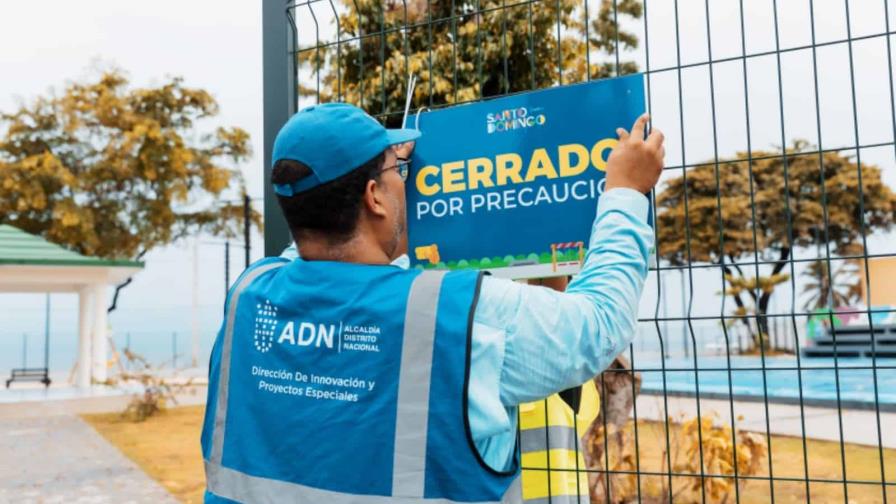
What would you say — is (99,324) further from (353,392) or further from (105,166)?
(353,392)

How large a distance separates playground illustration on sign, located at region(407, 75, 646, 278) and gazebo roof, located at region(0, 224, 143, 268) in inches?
604

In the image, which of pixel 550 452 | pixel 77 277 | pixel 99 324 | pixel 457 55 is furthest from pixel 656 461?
pixel 99 324

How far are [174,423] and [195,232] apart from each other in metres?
12.0

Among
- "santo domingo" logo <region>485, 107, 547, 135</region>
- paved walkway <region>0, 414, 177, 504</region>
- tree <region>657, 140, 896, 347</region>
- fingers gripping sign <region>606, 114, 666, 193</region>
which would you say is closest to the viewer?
fingers gripping sign <region>606, 114, 666, 193</region>

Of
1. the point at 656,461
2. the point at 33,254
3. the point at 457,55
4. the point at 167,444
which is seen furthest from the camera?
the point at 33,254

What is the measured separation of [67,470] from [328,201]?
8.06 meters

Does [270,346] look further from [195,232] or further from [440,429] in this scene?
[195,232]

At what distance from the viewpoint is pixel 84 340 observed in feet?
56.6

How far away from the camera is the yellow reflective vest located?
2.35m

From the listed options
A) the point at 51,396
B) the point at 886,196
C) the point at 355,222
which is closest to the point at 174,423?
the point at 51,396

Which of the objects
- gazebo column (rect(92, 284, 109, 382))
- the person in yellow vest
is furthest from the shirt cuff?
gazebo column (rect(92, 284, 109, 382))

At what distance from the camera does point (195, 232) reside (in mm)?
22766

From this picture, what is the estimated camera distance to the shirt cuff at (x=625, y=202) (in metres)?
1.42

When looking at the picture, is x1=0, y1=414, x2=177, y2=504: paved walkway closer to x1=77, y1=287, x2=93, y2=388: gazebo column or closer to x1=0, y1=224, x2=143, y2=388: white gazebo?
x1=0, y1=224, x2=143, y2=388: white gazebo
